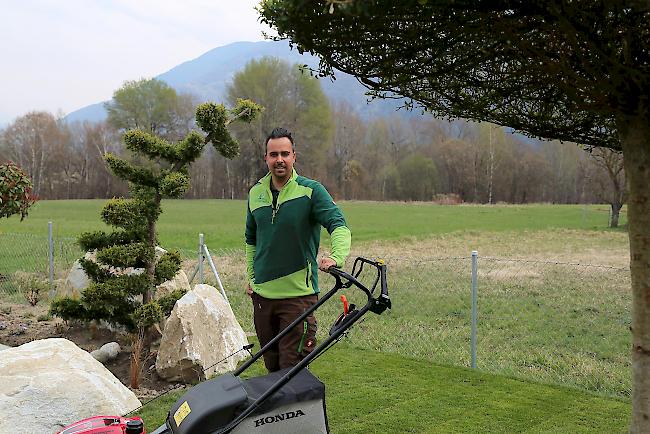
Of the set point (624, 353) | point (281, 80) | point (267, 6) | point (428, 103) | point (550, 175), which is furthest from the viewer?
point (550, 175)

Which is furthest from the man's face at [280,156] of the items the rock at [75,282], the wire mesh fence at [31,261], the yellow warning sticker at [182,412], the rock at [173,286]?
the wire mesh fence at [31,261]

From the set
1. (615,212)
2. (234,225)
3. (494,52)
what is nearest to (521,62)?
(494,52)

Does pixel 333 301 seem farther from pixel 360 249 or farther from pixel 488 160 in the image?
pixel 488 160

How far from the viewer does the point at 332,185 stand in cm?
6328

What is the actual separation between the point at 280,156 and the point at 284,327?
110 cm

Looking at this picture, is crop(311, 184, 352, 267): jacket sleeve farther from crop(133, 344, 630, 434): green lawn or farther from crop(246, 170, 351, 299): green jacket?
crop(133, 344, 630, 434): green lawn

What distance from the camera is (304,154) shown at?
5338 cm

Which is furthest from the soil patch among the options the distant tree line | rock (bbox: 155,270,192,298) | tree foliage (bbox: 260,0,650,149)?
the distant tree line

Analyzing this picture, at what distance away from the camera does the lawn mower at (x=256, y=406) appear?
9.05 ft

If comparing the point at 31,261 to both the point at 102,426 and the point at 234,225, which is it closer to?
the point at 102,426

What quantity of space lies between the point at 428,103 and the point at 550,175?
68171 millimetres

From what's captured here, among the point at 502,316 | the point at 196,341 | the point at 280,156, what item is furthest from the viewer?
the point at 502,316

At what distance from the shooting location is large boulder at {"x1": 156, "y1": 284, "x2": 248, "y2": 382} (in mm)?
5359

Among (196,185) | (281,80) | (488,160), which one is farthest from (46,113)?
(488,160)
